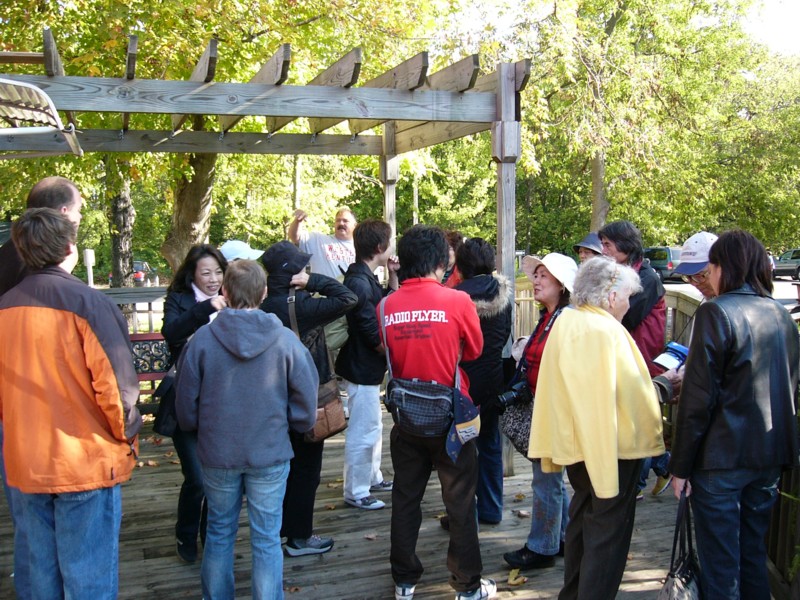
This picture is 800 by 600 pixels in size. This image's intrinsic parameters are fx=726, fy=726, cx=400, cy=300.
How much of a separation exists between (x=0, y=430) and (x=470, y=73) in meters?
3.53

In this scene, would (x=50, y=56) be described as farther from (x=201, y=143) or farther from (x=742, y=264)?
(x=742, y=264)

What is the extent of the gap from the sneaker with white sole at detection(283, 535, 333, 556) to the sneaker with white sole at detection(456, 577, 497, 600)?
953 mm

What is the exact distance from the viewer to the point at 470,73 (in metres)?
4.93

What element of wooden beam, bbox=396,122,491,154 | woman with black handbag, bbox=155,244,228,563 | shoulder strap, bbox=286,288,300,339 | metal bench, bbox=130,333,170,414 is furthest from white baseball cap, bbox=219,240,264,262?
metal bench, bbox=130,333,170,414

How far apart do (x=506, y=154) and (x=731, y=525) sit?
301 cm

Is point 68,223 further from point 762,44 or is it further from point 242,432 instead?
point 762,44

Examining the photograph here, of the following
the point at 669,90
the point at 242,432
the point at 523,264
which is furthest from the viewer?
the point at 669,90

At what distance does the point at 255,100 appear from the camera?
4785 millimetres

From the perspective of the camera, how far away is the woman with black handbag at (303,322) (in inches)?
157

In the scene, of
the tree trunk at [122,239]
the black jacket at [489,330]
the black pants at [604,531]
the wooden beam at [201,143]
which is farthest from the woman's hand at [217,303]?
the tree trunk at [122,239]

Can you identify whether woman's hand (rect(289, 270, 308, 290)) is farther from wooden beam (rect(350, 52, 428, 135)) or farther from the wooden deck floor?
wooden beam (rect(350, 52, 428, 135))

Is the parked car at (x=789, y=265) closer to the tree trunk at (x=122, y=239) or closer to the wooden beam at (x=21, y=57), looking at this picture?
the tree trunk at (x=122, y=239)

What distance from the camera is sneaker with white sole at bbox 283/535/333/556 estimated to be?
4.20 metres

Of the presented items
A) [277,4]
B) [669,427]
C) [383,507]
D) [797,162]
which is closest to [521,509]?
[383,507]
